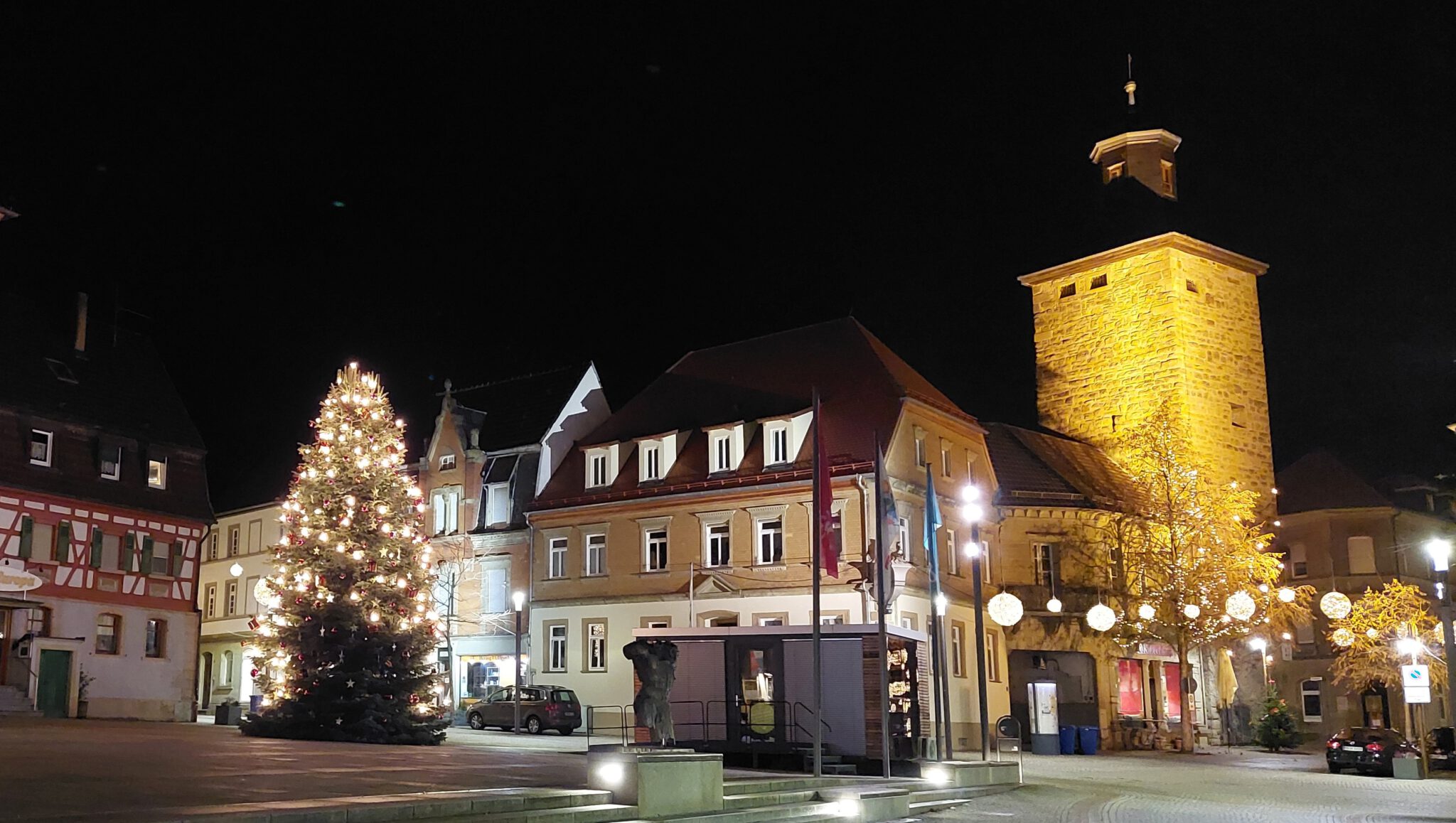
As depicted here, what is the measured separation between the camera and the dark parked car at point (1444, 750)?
3741 cm

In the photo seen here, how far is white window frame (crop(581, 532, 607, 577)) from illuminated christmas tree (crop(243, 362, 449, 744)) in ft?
51.5

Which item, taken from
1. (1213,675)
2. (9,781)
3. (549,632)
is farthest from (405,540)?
(1213,675)

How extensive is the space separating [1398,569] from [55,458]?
2089 inches

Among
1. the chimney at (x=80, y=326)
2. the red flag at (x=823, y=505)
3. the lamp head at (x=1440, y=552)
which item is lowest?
the lamp head at (x=1440, y=552)

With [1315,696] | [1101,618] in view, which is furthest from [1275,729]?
[1101,618]

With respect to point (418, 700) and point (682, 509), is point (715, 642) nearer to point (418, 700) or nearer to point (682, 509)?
point (418, 700)

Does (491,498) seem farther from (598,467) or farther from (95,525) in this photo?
(95,525)

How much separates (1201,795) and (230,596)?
47.5 m

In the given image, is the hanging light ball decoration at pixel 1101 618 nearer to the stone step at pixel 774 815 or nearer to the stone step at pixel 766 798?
the stone step at pixel 766 798

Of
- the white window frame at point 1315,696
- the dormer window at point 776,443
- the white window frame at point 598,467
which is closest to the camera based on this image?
the dormer window at point 776,443

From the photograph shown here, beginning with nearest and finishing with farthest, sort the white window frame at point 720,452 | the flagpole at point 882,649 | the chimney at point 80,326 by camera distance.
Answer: the flagpole at point 882,649 → the chimney at point 80,326 → the white window frame at point 720,452

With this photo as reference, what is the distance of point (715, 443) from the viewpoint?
143 feet

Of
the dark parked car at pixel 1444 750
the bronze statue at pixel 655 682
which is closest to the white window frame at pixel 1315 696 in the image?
the dark parked car at pixel 1444 750

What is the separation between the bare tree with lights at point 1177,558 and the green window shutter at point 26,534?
32186 mm
